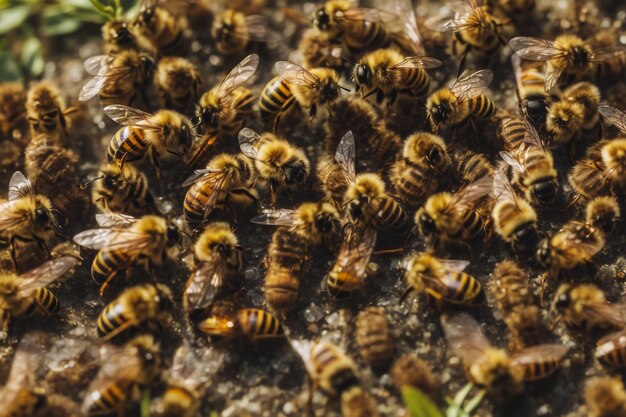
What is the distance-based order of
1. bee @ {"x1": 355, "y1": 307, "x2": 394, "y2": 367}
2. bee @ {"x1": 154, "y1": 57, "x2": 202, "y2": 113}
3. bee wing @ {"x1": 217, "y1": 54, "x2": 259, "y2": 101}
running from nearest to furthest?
bee @ {"x1": 355, "y1": 307, "x2": 394, "y2": 367}
bee wing @ {"x1": 217, "y1": 54, "x2": 259, "y2": 101}
bee @ {"x1": 154, "y1": 57, "x2": 202, "y2": 113}

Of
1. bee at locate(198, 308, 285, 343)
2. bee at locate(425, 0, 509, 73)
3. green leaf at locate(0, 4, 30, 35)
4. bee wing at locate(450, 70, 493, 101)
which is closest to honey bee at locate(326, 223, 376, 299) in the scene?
bee at locate(198, 308, 285, 343)

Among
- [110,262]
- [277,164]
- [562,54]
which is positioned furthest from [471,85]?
[110,262]

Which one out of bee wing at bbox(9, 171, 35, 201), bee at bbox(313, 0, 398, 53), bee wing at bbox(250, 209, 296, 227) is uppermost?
bee at bbox(313, 0, 398, 53)

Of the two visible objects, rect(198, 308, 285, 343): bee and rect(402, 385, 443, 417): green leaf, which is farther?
rect(198, 308, 285, 343): bee

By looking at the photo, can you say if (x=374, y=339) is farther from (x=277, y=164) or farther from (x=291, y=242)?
(x=277, y=164)

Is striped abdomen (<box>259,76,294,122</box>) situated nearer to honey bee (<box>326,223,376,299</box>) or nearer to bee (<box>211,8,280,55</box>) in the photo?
bee (<box>211,8,280,55</box>)

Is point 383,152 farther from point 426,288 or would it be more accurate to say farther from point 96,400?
point 96,400

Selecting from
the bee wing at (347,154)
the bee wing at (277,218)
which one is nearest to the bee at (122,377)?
the bee wing at (277,218)
